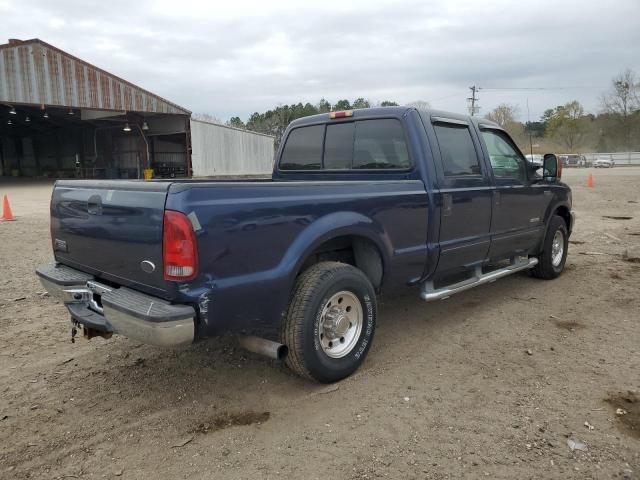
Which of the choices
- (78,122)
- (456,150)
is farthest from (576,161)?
(456,150)

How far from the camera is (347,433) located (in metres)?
2.84

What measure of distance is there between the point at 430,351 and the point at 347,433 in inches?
56.0

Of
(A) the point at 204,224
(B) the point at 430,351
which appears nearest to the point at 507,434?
(B) the point at 430,351

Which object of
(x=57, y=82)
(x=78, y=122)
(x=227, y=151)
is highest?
(x=57, y=82)

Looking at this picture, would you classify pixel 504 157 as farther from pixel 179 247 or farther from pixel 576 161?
pixel 576 161

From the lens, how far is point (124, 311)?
273 centimetres

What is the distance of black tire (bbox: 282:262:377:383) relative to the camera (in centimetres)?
313

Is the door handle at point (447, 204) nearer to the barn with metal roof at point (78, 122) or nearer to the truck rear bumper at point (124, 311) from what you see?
the truck rear bumper at point (124, 311)

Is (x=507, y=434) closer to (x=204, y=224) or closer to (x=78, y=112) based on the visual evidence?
(x=204, y=224)

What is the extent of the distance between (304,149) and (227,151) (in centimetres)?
2805

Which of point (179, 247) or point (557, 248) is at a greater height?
point (179, 247)

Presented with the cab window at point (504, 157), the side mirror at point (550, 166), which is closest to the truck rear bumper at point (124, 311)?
the cab window at point (504, 157)

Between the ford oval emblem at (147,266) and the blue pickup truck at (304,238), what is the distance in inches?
0.4

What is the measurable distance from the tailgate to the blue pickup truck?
12mm
